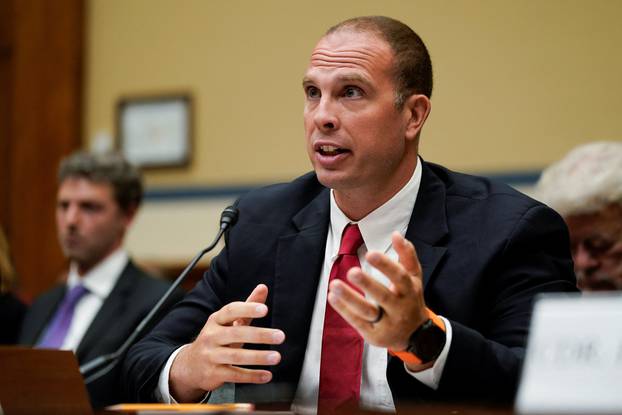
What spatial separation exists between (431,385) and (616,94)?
3.04 meters

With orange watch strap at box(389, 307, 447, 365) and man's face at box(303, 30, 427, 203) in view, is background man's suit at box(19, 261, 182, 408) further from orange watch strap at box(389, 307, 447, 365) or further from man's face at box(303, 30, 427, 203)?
orange watch strap at box(389, 307, 447, 365)

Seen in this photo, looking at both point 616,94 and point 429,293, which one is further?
point 616,94

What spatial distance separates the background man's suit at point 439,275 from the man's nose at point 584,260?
69 cm

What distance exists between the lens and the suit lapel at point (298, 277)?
2.17m

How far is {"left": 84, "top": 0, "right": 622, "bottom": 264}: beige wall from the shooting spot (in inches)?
180

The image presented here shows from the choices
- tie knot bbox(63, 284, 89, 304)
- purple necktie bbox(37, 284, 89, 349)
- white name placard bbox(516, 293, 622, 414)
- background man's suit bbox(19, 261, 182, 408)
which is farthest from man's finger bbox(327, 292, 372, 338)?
tie knot bbox(63, 284, 89, 304)

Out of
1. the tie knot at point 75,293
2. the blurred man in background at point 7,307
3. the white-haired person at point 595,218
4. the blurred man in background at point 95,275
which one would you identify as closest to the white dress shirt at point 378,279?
the white-haired person at point 595,218

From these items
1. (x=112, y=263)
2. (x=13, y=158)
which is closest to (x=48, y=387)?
(x=112, y=263)

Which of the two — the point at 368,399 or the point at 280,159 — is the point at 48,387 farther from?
the point at 280,159

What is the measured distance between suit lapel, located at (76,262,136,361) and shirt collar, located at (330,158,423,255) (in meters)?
1.44

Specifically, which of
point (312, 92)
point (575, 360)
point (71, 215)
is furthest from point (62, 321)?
point (575, 360)

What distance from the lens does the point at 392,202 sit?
7.40 ft

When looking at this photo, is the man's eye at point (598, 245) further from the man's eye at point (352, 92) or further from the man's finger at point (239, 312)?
the man's finger at point (239, 312)

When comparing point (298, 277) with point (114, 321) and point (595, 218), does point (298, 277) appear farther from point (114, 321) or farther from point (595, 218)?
point (114, 321)
